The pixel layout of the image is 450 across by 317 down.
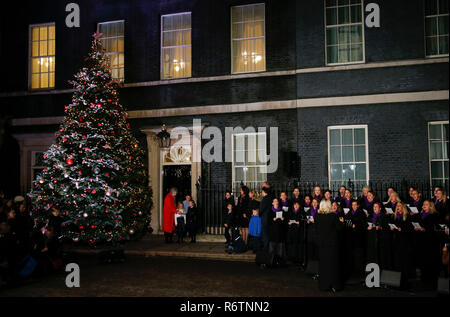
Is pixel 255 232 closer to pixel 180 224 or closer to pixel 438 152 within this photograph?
pixel 180 224

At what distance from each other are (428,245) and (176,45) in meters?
11.7

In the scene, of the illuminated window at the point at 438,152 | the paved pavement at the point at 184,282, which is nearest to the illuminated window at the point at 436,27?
the illuminated window at the point at 438,152

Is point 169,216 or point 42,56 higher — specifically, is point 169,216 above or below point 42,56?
below

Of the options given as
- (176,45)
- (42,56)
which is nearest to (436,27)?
(176,45)

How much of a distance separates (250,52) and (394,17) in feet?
16.5

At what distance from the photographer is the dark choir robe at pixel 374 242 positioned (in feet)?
31.8

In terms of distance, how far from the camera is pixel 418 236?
9.36m

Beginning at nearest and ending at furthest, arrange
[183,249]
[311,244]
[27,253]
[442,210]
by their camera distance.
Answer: [27,253]
[442,210]
[311,244]
[183,249]

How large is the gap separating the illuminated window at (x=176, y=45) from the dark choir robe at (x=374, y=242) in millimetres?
Result: 9718

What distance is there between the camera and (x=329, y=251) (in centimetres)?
855

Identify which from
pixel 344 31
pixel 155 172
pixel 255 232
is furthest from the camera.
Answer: pixel 155 172

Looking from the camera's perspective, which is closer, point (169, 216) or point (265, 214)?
point (265, 214)

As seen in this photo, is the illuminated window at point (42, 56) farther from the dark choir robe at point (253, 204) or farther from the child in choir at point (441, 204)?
the child in choir at point (441, 204)

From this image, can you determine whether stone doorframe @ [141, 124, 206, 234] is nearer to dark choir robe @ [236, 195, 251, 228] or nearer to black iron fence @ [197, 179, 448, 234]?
black iron fence @ [197, 179, 448, 234]
